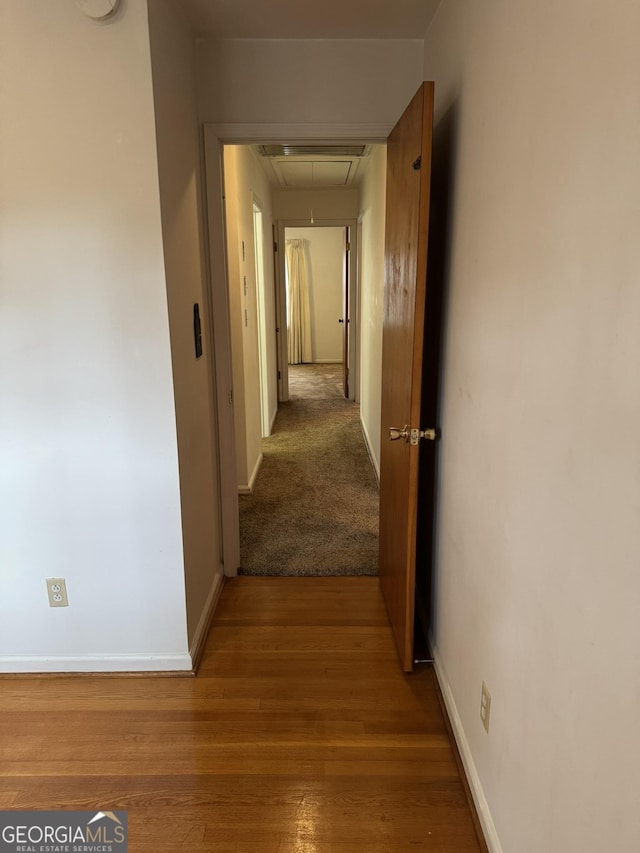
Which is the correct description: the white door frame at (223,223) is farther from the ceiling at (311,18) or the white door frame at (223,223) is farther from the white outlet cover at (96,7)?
the white outlet cover at (96,7)

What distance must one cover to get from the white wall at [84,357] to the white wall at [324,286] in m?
8.02

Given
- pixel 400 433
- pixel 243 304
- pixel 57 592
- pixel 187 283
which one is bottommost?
pixel 57 592

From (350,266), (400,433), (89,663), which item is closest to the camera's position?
(400,433)

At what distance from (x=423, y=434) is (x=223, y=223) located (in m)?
1.35

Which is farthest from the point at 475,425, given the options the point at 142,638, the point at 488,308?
the point at 142,638

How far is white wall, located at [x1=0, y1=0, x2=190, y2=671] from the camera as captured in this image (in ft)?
5.81

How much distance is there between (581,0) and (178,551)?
1.96 m

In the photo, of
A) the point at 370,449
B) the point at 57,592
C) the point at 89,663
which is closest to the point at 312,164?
the point at 370,449

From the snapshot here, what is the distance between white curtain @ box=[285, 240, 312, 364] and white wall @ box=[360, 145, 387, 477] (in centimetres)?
425

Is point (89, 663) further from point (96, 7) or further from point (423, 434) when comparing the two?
point (96, 7)

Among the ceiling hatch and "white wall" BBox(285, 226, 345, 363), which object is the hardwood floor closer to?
the ceiling hatch

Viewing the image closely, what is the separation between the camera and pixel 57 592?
84.5 inches

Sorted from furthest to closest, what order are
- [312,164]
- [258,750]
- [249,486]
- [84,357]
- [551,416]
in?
1. [312,164]
2. [249,486]
3. [84,357]
4. [258,750]
5. [551,416]

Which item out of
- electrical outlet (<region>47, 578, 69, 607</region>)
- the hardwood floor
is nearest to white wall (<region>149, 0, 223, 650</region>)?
the hardwood floor
